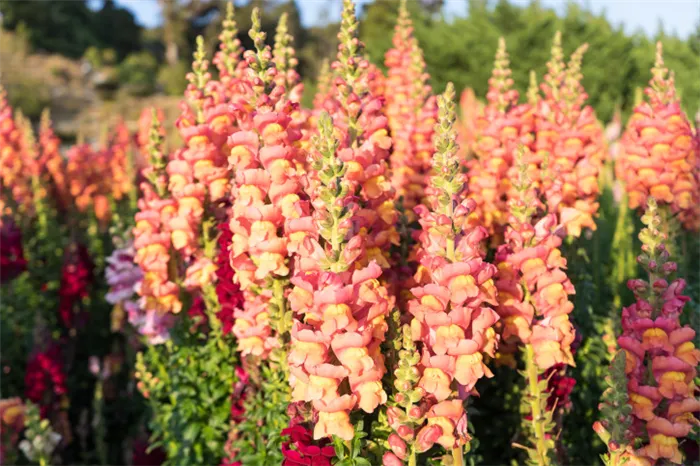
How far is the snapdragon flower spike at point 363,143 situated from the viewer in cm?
243

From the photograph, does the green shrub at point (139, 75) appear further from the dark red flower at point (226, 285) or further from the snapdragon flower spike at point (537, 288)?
the snapdragon flower spike at point (537, 288)

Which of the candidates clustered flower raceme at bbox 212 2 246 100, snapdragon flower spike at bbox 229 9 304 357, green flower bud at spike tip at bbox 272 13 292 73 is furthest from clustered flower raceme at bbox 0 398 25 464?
green flower bud at spike tip at bbox 272 13 292 73

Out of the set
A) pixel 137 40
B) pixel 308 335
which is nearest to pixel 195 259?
pixel 308 335

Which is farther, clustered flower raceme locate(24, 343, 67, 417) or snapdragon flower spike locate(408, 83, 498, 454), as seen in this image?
clustered flower raceme locate(24, 343, 67, 417)

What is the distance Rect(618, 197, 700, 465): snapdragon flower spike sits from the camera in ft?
6.93

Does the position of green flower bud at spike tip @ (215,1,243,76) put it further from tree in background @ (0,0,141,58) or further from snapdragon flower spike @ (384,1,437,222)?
tree in background @ (0,0,141,58)

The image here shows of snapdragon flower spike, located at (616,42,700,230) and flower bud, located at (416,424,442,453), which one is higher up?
snapdragon flower spike, located at (616,42,700,230)

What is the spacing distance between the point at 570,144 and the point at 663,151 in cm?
47

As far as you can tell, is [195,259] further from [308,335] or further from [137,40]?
[137,40]

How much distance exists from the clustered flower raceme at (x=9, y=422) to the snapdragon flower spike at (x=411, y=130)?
248cm

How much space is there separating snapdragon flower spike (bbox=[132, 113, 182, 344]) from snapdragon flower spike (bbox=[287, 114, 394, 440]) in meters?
1.38

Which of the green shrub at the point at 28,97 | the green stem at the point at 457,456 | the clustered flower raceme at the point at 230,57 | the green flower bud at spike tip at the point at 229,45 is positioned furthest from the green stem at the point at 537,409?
the green shrub at the point at 28,97

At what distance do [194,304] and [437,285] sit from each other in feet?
5.41

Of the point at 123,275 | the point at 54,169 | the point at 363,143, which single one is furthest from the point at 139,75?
the point at 363,143
